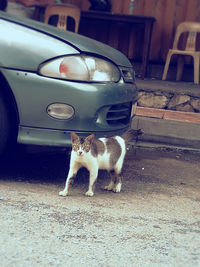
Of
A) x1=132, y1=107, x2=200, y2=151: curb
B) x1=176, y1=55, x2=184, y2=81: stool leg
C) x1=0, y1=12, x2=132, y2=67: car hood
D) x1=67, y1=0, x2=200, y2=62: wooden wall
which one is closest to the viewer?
x1=0, y1=12, x2=132, y2=67: car hood

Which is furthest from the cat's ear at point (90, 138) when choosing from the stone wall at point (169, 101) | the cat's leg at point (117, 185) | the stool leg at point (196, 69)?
the stool leg at point (196, 69)

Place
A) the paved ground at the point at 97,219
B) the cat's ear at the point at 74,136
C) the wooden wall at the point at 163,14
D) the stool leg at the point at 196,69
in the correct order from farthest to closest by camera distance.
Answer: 1. the wooden wall at the point at 163,14
2. the stool leg at the point at 196,69
3. the cat's ear at the point at 74,136
4. the paved ground at the point at 97,219

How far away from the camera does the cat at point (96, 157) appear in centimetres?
393

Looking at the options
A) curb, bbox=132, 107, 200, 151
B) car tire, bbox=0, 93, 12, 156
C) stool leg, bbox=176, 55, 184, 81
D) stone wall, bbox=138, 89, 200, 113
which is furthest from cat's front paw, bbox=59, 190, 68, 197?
stool leg, bbox=176, 55, 184, 81

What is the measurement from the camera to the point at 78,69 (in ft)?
13.3

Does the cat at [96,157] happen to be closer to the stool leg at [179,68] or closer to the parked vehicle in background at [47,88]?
the parked vehicle in background at [47,88]

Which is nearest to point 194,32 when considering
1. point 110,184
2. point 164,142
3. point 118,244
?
point 164,142

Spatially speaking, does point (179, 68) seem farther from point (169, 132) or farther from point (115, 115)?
point (115, 115)

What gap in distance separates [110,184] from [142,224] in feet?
3.19

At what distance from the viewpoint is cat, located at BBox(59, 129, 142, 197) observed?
3.93m

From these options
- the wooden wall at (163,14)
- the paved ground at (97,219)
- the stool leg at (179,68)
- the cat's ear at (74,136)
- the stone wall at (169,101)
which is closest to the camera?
the paved ground at (97,219)

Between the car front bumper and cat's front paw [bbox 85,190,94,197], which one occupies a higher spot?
the car front bumper

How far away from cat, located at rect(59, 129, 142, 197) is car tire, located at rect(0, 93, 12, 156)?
0.50 meters

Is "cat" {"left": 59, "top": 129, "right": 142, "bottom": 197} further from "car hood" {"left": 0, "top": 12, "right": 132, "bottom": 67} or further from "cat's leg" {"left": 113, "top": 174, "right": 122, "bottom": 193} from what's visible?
"car hood" {"left": 0, "top": 12, "right": 132, "bottom": 67}
